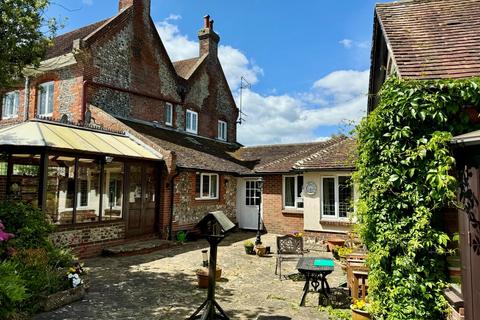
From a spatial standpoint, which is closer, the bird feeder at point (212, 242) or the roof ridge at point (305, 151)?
the bird feeder at point (212, 242)

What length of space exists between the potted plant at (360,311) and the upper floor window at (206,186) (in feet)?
40.2

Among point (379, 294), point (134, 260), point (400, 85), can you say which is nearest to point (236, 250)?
point (134, 260)

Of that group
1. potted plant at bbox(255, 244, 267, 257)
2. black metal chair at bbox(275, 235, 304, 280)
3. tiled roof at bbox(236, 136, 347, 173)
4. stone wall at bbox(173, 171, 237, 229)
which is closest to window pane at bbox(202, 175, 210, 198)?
stone wall at bbox(173, 171, 237, 229)

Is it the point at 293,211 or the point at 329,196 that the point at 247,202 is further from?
the point at 329,196

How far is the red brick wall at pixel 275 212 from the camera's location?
18938 mm

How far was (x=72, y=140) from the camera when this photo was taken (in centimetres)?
1239

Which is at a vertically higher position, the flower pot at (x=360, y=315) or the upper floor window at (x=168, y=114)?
the upper floor window at (x=168, y=114)

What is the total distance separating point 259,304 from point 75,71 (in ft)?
48.6

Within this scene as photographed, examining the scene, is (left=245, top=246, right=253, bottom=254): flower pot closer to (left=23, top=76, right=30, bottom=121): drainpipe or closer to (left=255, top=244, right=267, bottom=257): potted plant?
(left=255, top=244, right=267, bottom=257): potted plant

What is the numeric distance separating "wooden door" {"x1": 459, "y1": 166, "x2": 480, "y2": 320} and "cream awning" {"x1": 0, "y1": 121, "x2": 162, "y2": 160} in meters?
11.2

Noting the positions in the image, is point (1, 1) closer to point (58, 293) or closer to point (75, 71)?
point (75, 71)

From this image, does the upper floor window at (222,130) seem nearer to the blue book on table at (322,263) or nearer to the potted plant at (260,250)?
the potted plant at (260,250)

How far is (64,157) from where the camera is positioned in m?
12.2

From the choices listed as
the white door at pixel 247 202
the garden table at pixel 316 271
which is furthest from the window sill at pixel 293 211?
the garden table at pixel 316 271
